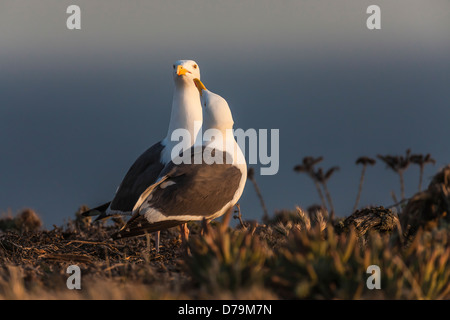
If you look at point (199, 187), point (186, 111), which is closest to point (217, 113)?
point (199, 187)

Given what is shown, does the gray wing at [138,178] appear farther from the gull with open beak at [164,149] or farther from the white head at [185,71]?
the white head at [185,71]

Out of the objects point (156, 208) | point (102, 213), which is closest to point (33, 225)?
point (102, 213)

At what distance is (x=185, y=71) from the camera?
32.0 ft

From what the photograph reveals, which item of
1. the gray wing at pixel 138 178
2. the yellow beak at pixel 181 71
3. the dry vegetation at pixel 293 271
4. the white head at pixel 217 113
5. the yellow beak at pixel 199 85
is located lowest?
the dry vegetation at pixel 293 271

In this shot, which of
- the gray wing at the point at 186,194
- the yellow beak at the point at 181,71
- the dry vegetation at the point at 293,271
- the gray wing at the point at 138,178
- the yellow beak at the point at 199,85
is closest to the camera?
the dry vegetation at the point at 293,271

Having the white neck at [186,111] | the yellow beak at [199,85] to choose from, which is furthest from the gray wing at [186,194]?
the yellow beak at [199,85]

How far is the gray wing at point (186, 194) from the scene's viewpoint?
7.13m

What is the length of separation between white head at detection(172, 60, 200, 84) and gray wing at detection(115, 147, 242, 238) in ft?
8.24

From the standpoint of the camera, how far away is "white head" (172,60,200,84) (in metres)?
9.72

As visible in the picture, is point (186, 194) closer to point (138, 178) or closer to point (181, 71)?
point (138, 178)

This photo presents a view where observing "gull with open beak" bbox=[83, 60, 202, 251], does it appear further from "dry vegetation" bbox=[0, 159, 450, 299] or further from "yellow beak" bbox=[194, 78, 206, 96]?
"dry vegetation" bbox=[0, 159, 450, 299]

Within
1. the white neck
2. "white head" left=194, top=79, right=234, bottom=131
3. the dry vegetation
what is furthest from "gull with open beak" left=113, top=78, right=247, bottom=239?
the dry vegetation

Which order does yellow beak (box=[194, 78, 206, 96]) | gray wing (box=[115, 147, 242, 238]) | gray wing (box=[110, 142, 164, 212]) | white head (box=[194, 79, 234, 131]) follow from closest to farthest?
gray wing (box=[115, 147, 242, 238]) < white head (box=[194, 79, 234, 131]) < gray wing (box=[110, 142, 164, 212]) < yellow beak (box=[194, 78, 206, 96])

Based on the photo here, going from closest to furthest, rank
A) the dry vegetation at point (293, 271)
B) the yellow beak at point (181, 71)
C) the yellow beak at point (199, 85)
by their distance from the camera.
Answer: the dry vegetation at point (293, 271) → the yellow beak at point (199, 85) → the yellow beak at point (181, 71)
